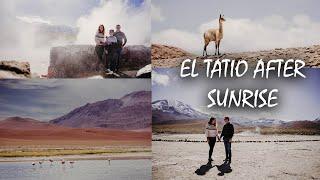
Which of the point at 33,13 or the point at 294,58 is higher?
the point at 33,13

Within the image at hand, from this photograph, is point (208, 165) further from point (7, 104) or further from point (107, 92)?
point (7, 104)

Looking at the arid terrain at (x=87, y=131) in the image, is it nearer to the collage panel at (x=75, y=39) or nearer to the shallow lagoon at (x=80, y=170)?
the shallow lagoon at (x=80, y=170)

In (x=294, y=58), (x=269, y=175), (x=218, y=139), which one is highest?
(x=294, y=58)

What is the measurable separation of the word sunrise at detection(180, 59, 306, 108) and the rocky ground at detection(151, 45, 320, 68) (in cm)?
4

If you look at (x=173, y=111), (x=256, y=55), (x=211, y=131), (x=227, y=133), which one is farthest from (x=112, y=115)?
(x=256, y=55)

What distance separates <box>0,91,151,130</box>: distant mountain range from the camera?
5004 mm

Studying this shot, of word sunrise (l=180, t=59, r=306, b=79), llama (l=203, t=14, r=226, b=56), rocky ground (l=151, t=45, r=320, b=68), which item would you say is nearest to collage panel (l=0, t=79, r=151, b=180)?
rocky ground (l=151, t=45, r=320, b=68)

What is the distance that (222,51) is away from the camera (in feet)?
17.1

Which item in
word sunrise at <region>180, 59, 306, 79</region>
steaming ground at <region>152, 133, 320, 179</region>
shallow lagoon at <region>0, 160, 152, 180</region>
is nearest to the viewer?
shallow lagoon at <region>0, 160, 152, 180</region>

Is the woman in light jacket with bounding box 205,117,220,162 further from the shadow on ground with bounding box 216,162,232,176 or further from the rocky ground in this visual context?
the rocky ground

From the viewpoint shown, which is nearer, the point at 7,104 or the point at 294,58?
the point at 7,104

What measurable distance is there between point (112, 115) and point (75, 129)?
36 centimetres

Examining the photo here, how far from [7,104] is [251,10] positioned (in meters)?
2.38

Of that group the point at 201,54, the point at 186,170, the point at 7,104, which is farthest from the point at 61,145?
the point at 201,54
